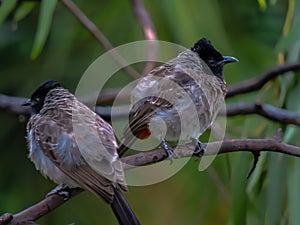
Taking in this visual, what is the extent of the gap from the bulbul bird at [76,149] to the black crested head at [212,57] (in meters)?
0.43

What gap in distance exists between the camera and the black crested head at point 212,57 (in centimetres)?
267

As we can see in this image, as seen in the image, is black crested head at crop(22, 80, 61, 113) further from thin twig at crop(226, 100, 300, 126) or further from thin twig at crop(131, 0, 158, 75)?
thin twig at crop(226, 100, 300, 126)

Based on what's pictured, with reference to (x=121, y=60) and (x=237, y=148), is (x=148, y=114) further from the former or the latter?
(x=121, y=60)

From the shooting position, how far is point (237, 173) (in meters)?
2.90

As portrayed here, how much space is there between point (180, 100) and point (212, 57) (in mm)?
257

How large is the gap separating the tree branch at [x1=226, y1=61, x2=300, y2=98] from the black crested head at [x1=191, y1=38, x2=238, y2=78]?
54 centimetres

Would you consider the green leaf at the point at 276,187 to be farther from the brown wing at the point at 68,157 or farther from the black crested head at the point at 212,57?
the brown wing at the point at 68,157

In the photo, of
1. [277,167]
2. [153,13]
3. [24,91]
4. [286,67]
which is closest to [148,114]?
[277,167]

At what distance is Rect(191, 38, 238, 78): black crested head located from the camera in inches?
105

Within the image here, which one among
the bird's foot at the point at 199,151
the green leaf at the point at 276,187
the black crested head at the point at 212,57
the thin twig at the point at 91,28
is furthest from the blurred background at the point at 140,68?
the bird's foot at the point at 199,151

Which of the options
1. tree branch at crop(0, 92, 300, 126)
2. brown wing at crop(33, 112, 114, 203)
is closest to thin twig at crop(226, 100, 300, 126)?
tree branch at crop(0, 92, 300, 126)

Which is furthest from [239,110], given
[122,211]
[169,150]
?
[122,211]

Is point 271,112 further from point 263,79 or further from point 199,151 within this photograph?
point 199,151

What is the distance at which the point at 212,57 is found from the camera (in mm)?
2701
